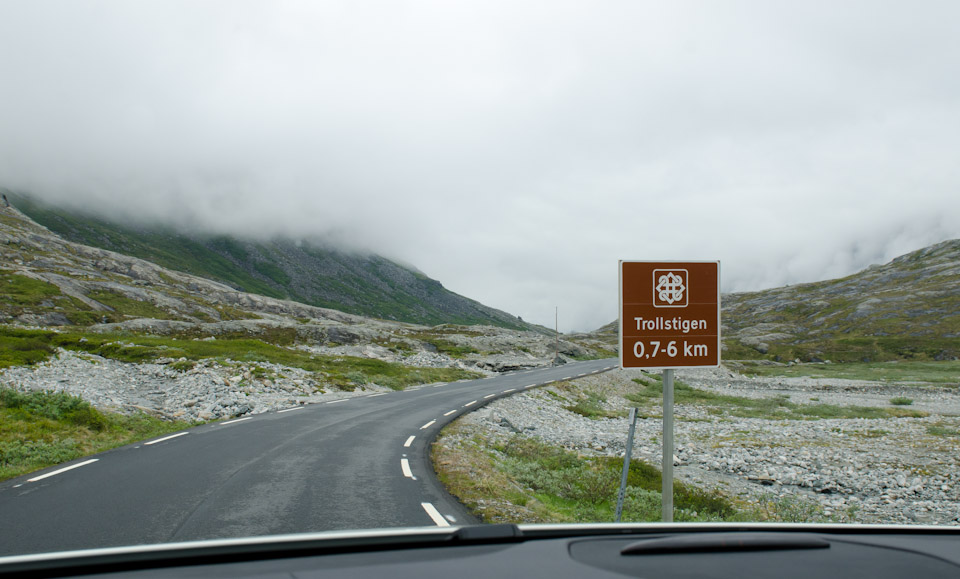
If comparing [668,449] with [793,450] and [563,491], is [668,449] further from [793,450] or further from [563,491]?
[793,450]

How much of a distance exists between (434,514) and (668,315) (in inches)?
201

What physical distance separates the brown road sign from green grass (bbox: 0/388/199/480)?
13124 mm

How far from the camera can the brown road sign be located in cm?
650

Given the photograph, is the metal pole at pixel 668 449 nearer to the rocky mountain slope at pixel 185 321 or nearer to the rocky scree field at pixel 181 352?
the rocky scree field at pixel 181 352

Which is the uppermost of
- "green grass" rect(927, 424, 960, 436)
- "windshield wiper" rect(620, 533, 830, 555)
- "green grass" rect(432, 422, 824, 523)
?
"windshield wiper" rect(620, 533, 830, 555)

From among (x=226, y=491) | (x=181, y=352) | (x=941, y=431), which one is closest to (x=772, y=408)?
(x=941, y=431)

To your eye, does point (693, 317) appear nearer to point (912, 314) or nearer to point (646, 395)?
point (646, 395)

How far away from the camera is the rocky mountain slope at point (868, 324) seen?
109 m

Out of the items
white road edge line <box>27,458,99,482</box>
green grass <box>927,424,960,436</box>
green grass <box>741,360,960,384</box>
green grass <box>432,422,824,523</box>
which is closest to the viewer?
green grass <box>432,422,824,523</box>

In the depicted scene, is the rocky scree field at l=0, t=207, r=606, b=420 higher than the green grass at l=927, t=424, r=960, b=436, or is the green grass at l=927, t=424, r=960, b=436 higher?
the rocky scree field at l=0, t=207, r=606, b=420

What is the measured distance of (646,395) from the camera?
154 feet

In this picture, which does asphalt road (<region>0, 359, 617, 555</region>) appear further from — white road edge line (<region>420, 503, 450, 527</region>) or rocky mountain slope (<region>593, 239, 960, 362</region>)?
rocky mountain slope (<region>593, 239, 960, 362</region>)

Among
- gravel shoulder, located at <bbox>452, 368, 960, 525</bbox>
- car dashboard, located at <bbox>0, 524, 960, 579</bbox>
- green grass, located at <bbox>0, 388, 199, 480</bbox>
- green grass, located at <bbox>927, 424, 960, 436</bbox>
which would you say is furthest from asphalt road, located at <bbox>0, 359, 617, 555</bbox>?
green grass, located at <bbox>927, 424, 960, 436</bbox>

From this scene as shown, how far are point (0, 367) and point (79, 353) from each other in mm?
10176
